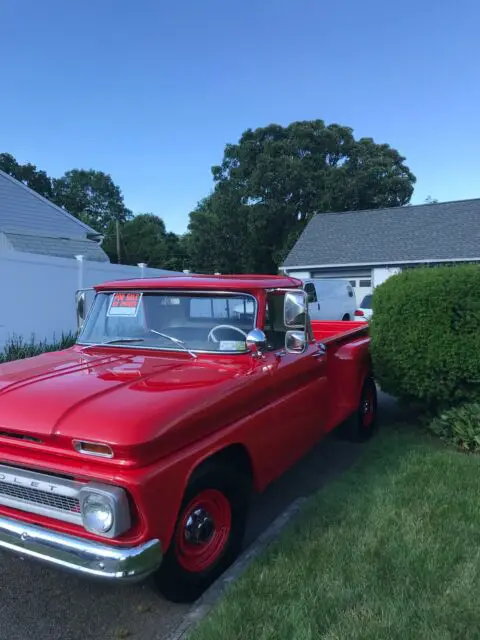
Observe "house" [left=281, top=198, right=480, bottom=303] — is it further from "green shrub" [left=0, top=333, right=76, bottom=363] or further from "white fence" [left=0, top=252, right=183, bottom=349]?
"green shrub" [left=0, top=333, right=76, bottom=363]

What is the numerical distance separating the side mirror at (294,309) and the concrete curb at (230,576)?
141cm

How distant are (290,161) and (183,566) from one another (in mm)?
36340

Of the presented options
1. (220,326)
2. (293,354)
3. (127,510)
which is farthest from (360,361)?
(127,510)

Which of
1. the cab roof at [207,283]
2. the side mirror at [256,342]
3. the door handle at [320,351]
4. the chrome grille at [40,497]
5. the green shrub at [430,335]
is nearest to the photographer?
the chrome grille at [40,497]

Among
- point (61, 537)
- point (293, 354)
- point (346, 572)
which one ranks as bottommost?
point (346, 572)

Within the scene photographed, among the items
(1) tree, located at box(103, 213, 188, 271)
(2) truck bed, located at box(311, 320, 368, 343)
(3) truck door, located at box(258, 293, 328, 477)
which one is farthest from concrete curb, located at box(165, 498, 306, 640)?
(1) tree, located at box(103, 213, 188, 271)

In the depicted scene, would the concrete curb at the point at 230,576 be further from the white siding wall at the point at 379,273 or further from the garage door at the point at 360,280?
the garage door at the point at 360,280

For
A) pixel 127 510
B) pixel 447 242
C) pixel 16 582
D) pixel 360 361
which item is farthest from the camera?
pixel 447 242

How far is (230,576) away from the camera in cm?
305

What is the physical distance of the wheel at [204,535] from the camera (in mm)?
2803

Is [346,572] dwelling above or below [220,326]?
below

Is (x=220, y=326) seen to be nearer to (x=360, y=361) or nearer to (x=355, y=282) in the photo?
(x=360, y=361)

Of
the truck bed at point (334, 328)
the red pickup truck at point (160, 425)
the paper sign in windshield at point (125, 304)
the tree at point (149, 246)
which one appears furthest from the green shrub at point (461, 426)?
the tree at point (149, 246)

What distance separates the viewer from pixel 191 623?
2676mm
